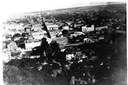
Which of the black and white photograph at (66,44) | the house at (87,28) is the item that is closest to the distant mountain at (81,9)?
the black and white photograph at (66,44)

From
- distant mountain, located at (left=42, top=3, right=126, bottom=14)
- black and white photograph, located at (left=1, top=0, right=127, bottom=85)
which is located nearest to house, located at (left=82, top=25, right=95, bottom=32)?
black and white photograph, located at (left=1, top=0, right=127, bottom=85)

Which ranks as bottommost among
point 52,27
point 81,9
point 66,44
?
point 66,44

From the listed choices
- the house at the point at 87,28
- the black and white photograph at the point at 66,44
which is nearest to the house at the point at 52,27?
the black and white photograph at the point at 66,44

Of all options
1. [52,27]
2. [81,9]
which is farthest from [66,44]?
[81,9]

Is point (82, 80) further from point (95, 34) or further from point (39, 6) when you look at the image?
point (39, 6)

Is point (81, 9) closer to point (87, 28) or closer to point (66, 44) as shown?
point (87, 28)

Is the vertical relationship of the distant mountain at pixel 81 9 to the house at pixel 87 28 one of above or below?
above

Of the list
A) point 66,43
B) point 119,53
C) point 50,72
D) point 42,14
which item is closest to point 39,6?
point 42,14

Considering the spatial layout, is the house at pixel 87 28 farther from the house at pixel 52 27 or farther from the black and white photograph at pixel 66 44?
the house at pixel 52 27

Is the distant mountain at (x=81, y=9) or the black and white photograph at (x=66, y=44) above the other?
the distant mountain at (x=81, y=9)
